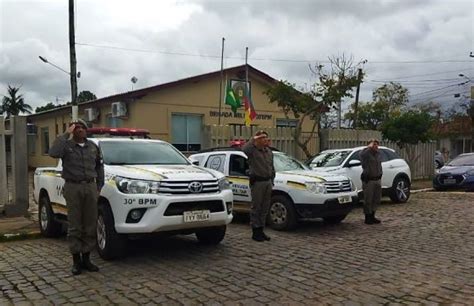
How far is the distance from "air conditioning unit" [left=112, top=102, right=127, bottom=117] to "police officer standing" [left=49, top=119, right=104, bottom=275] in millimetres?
13359

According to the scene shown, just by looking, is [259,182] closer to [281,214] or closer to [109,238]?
[281,214]

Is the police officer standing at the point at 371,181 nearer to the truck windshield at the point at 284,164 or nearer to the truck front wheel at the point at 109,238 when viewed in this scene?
the truck windshield at the point at 284,164

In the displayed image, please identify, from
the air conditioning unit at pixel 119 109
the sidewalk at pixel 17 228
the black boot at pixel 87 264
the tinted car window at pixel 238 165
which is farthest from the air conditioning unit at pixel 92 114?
the black boot at pixel 87 264

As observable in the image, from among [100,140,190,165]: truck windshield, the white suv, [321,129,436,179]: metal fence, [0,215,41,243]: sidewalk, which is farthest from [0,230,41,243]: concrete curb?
[321,129,436,179]: metal fence

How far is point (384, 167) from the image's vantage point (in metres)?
13.3

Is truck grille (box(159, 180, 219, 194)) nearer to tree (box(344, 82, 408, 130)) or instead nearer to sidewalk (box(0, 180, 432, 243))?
sidewalk (box(0, 180, 432, 243))

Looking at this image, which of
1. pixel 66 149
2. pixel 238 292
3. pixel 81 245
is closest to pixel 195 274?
pixel 238 292

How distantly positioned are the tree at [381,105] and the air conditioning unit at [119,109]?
21854 millimetres

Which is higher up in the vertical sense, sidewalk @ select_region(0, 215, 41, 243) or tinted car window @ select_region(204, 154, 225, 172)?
tinted car window @ select_region(204, 154, 225, 172)

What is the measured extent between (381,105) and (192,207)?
32.9 m

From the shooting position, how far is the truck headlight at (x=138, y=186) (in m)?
6.50

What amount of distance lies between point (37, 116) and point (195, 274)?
83.2 ft

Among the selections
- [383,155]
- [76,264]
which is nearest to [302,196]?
[76,264]

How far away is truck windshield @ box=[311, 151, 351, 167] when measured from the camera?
1318cm
